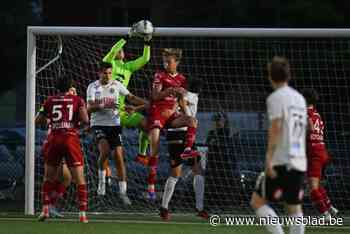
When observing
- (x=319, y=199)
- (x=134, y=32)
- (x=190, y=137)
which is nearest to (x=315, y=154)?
(x=319, y=199)

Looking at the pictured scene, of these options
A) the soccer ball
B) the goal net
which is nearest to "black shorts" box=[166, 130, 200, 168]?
the soccer ball

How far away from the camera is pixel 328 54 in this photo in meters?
21.7

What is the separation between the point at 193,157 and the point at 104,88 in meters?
1.79

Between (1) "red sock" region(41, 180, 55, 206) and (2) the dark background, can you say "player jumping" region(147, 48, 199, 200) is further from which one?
(2) the dark background

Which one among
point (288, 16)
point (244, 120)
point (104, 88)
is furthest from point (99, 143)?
point (288, 16)

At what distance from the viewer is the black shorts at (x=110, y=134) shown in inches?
754

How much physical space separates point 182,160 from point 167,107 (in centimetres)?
86

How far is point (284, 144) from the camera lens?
12.5m

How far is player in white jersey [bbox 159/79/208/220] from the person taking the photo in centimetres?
1853

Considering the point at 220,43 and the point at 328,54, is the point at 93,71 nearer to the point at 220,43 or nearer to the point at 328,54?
the point at 220,43

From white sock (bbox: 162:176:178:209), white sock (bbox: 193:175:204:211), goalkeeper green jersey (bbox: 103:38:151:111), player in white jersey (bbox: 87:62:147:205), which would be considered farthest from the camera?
white sock (bbox: 193:175:204:211)

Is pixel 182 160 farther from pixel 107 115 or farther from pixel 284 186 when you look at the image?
pixel 284 186

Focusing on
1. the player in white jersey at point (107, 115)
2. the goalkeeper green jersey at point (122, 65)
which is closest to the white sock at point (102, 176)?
the player in white jersey at point (107, 115)

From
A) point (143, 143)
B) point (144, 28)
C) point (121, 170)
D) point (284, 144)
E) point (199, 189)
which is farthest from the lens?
point (199, 189)
